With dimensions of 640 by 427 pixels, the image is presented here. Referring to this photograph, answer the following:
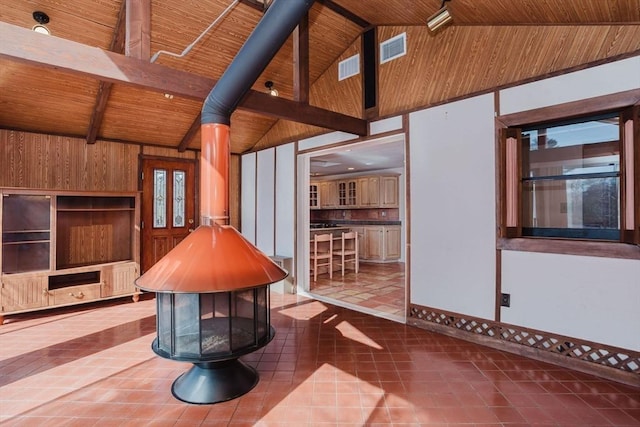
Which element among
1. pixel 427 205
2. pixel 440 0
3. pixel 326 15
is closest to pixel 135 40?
pixel 326 15

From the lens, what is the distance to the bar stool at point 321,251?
20.1 ft

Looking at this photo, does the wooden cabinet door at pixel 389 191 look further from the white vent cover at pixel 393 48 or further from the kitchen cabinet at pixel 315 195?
the white vent cover at pixel 393 48

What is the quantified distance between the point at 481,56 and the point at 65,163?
18.4 feet

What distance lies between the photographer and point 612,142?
9.04 ft

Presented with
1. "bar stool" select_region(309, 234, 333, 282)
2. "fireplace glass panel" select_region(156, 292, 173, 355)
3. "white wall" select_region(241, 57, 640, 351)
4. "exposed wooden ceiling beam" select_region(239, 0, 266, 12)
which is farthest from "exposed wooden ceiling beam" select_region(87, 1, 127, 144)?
"bar stool" select_region(309, 234, 333, 282)

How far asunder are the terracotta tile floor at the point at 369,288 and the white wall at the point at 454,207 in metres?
0.76

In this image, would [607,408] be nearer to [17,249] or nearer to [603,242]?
[603,242]

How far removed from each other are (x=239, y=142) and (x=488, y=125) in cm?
434

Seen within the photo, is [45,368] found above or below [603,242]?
below

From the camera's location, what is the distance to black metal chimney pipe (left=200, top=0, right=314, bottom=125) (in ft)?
6.88

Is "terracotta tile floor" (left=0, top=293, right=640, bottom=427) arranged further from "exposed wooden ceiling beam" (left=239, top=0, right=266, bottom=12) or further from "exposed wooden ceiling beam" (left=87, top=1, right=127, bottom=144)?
"exposed wooden ceiling beam" (left=239, top=0, right=266, bottom=12)

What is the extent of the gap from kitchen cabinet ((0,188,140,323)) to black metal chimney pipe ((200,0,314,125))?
3095 mm

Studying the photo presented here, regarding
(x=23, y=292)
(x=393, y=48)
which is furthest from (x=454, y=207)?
(x=23, y=292)

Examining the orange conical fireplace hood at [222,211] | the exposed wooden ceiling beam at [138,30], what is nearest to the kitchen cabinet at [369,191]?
the orange conical fireplace hood at [222,211]
